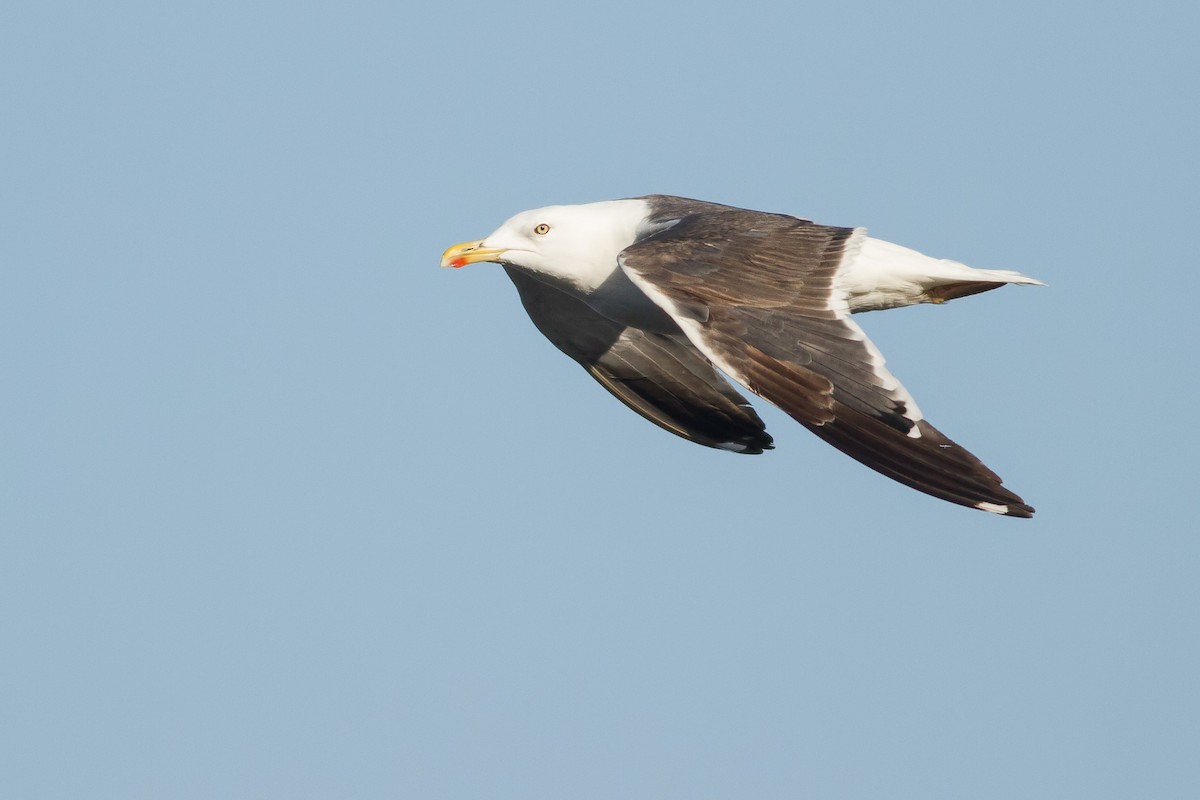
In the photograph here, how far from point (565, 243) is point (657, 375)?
Answer: 6.08 feet

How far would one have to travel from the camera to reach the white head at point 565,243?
44.7ft

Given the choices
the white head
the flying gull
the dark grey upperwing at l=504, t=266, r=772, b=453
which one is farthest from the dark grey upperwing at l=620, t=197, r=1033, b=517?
the dark grey upperwing at l=504, t=266, r=772, b=453

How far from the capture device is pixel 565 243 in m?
13.7

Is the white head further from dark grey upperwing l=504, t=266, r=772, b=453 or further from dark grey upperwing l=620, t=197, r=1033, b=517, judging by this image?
dark grey upperwing l=620, t=197, r=1033, b=517

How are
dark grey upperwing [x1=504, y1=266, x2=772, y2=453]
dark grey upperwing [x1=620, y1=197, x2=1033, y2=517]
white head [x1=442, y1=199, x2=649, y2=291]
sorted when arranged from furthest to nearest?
dark grey upperwing [x1=504, y1=266, x2=772, y2=453] → white head [x1=442, y1=199, x2=649, y2=291] → dark grey upperwing [x1=620, y1=197, x2=1033, y2=517]

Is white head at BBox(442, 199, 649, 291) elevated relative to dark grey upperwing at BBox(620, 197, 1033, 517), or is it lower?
elevated

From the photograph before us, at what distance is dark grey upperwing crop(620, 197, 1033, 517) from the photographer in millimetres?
10633

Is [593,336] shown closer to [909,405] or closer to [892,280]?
[892,280]

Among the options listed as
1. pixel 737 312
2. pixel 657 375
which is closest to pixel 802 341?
pixel 737 312

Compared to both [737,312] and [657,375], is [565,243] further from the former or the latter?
[737,312]

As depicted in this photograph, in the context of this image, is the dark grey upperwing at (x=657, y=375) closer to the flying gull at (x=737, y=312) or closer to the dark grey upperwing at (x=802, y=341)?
the flying gull at (x=737, y=312)

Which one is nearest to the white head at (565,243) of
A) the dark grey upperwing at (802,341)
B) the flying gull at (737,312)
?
the flying gull at (737,312)

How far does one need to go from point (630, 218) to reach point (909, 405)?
3826 millimetres

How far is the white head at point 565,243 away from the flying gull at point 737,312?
0.04 ft
